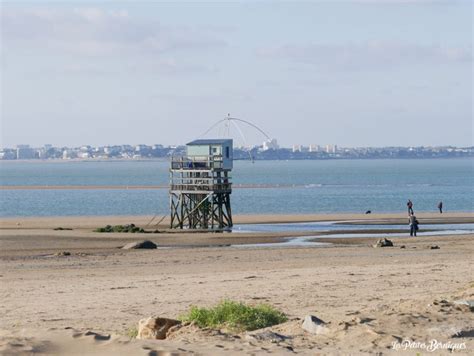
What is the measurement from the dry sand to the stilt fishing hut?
840cm

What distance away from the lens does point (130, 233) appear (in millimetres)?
44750

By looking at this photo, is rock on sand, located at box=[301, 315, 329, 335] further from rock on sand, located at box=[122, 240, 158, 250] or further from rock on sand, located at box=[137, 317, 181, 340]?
rock on sand, located at box=[122, 240, 158, 250]

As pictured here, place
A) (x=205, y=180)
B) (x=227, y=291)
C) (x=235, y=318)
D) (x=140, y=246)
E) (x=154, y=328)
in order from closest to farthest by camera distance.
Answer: (x=154, y=328)
(x=235, y=318)
(x=227, y=291)
(x=140, y=246)
(x=205, y=180)

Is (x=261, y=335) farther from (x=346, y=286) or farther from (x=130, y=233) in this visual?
(x=130, y=233)

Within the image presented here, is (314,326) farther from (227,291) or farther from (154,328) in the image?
(227,291)

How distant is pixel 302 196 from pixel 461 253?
6165 cm

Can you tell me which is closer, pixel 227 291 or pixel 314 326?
pixel 314 326

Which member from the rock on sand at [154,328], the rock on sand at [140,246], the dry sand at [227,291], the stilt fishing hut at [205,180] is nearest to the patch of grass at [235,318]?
the rock on sand at [154,328]

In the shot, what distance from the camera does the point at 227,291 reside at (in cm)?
1994

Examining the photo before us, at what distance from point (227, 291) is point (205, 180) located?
30.1 meters

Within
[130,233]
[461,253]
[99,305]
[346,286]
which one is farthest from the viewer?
[130,233]

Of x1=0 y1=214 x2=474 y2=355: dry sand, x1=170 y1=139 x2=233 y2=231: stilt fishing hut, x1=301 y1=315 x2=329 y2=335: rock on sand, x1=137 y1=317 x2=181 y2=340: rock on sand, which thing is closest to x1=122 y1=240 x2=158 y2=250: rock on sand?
x1=0 y1=214 x2=474 y2=355: dry sand

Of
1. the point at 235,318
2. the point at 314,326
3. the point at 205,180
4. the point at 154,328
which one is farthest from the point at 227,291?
the point at 205,180

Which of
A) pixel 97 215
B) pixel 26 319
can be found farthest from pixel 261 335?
pixel 97 215
